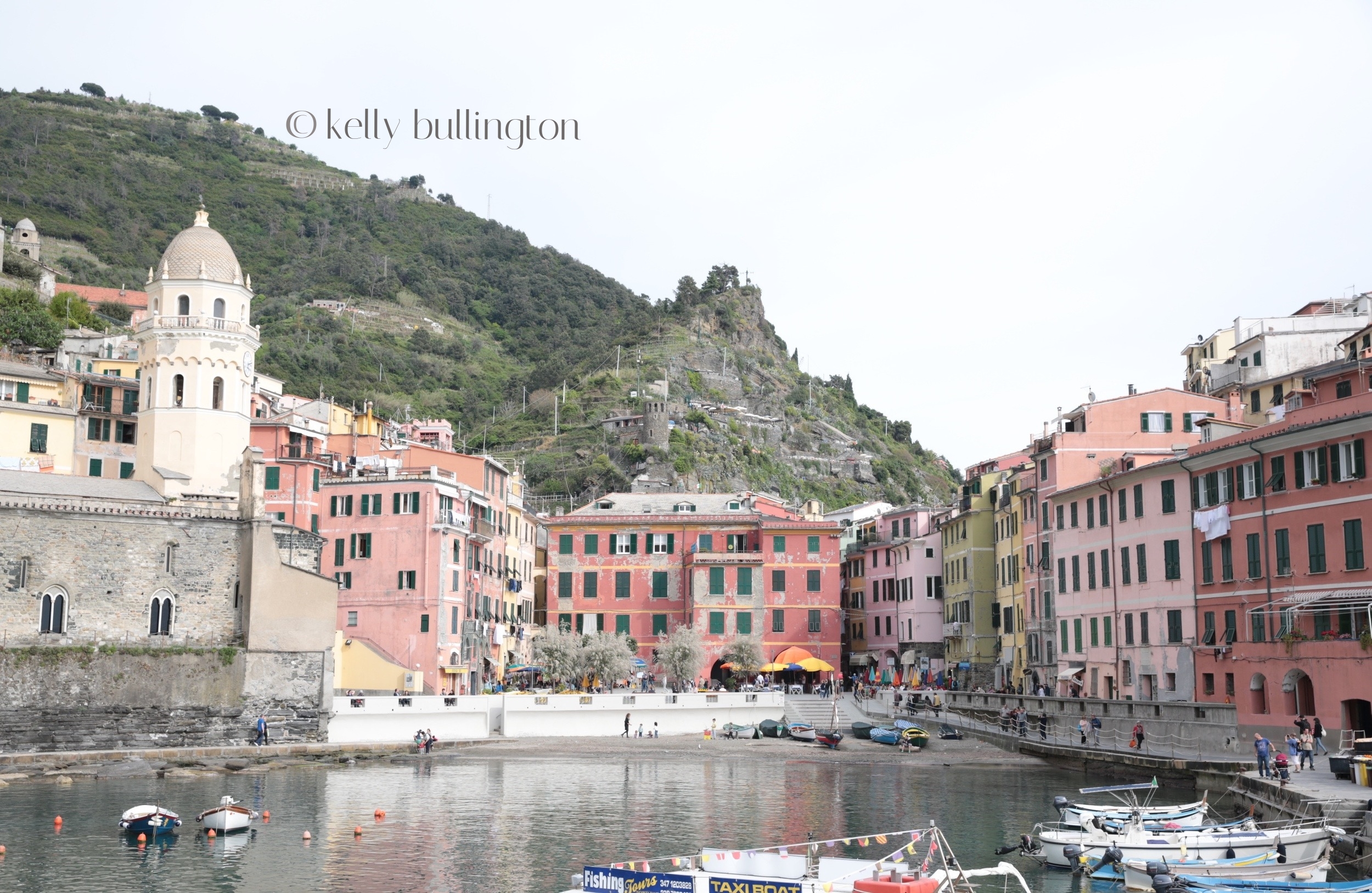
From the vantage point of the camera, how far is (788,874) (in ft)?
75.1

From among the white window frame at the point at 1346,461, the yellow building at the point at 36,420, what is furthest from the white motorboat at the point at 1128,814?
the yellow building at the point at 36,420

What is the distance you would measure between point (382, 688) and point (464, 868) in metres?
32.3

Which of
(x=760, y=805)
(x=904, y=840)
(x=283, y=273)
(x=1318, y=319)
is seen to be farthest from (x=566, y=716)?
(x=283, y=273)

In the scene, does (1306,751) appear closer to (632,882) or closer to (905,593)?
(632,882)

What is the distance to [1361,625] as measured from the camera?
40344mm

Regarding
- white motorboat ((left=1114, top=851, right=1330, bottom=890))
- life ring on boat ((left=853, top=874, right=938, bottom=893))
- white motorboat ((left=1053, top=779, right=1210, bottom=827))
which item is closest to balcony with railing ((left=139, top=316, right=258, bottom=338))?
white motorboat ((left=1053, top=779, right=1210, bottom=827))

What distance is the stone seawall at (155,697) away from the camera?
49031mm

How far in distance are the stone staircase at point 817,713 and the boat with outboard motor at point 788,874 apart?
39.3 metres

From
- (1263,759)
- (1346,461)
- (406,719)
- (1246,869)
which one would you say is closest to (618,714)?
(406,719)

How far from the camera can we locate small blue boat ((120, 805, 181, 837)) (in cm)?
3356

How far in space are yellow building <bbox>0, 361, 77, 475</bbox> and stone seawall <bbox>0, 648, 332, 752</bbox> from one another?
524 inches

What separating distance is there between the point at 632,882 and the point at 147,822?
1736cm

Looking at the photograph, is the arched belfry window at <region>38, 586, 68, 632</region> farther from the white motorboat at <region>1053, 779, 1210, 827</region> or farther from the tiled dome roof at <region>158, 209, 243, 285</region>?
the white motorboat at <region>1053, 779, 1210, 827</region>

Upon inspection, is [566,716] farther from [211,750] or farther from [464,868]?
[464,868]
